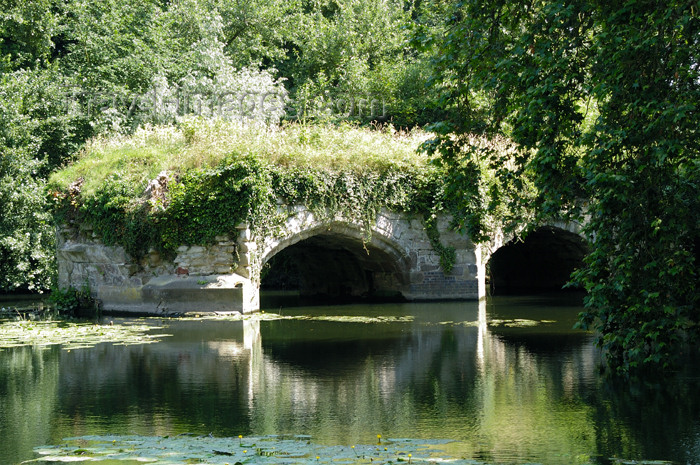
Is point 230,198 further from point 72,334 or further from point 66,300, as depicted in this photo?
point 66,300

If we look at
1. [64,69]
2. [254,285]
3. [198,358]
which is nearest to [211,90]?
[64,69]

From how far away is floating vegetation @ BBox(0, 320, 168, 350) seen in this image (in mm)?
10374

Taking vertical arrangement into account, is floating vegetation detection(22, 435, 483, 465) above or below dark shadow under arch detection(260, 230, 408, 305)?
below

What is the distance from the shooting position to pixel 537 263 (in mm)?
22406

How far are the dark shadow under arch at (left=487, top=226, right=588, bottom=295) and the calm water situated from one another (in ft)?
29.2

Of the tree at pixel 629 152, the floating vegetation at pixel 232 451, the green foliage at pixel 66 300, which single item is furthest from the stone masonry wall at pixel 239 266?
the floating vegetation at pixel 232 451

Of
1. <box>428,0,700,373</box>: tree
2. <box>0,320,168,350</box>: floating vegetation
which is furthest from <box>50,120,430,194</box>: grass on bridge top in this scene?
<box>428,0,700,373</box>: tree

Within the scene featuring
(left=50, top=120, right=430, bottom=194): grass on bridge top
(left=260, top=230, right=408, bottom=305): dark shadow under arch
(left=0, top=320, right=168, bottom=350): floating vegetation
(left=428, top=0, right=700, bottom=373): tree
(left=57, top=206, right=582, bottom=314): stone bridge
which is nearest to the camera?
(left=428, top=0, right=700, bottom=373): tree

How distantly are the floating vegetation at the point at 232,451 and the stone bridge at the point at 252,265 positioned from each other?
28.2 ft

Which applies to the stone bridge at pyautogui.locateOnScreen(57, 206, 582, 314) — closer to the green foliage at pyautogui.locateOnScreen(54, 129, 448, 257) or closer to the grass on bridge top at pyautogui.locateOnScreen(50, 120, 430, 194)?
the green foliage at pyautogui.locateOnScreen(54, 129, 448, 257)

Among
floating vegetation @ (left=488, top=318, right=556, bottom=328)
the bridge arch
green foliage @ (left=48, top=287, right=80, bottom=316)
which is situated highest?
the bridge arch

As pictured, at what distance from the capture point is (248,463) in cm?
440

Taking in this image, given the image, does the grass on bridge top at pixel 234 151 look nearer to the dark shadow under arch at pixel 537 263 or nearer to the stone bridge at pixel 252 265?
the stone bridge at pixel 252 265

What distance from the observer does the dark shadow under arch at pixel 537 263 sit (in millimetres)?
19688
